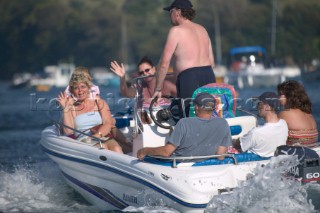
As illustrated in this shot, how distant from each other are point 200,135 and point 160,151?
0.44 m

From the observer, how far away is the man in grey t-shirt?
7527mm

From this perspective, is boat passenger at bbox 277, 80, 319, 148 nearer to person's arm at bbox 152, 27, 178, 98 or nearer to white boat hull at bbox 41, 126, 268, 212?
white boat hull at bbox 41, 126, 268, 212

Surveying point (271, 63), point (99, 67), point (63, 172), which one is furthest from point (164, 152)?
point (99, 67)

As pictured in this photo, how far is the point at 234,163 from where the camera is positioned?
24.8 ft

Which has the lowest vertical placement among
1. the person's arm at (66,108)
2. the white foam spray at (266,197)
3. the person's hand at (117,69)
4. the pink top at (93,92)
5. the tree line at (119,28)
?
the white foam spray at (266,197)

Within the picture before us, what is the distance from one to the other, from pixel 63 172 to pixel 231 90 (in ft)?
8.70

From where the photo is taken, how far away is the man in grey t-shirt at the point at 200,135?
753 centimetres

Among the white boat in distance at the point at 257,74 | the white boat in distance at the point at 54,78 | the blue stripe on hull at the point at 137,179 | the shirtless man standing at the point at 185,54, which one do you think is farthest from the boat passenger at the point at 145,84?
the white boat in distance at the point at 54,78

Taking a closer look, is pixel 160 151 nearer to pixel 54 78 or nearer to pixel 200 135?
pixel 200 135

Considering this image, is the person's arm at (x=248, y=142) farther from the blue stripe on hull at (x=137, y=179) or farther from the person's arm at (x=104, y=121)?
the person's arm at (x=104, y=121)

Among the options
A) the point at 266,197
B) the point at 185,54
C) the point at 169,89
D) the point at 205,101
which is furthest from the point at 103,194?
the point at 266,197

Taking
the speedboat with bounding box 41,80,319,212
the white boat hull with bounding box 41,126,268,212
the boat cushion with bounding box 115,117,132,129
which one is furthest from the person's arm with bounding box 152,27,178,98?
the boat cushion with bounding box 115,117,132,129

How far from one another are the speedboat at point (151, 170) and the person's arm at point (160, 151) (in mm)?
61

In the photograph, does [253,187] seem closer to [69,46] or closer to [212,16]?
[212,16]
